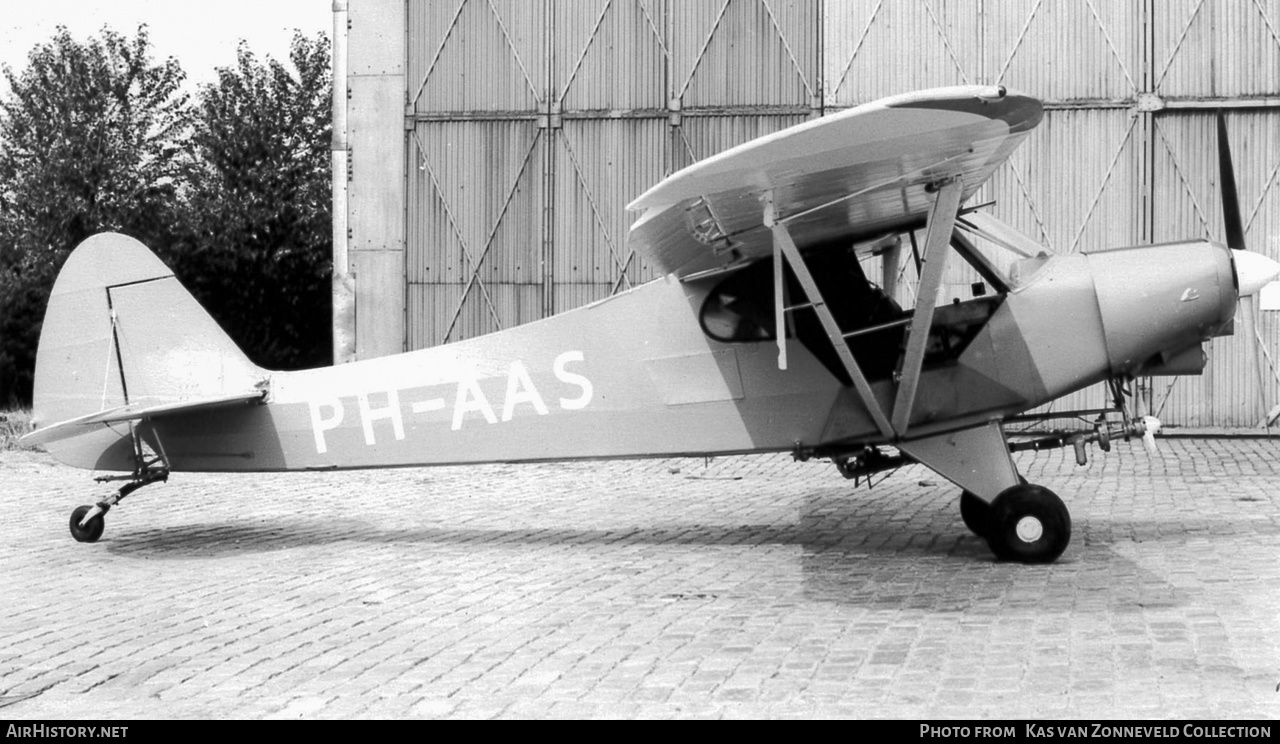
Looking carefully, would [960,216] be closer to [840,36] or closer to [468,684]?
[468,684]

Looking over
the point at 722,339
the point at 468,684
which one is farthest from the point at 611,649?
the point at 722,339

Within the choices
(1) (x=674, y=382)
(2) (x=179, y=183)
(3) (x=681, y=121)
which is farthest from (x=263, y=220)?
(1) (x=674, y=382)

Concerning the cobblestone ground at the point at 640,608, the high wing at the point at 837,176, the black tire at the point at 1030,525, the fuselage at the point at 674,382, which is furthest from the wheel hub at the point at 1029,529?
the high wing at the point at 837,176

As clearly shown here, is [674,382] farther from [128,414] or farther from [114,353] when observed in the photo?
[114,353]

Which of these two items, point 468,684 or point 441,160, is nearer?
point 468,684

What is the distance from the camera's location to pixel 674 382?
29.8 feet

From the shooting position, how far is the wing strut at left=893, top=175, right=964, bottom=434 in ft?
25.5

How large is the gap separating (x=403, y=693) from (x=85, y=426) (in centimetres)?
471

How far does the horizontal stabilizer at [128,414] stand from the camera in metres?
8.81

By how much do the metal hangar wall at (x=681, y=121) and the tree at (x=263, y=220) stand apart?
59.9ft

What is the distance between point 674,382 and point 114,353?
12.8 feet

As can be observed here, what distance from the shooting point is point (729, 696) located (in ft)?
17.3
